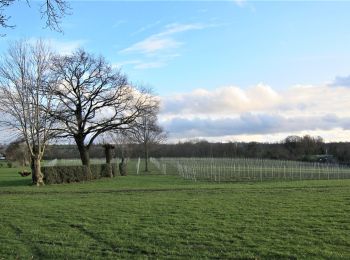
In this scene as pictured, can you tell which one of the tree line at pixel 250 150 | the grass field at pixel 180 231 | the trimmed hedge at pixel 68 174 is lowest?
the grass field at pixel 180 231

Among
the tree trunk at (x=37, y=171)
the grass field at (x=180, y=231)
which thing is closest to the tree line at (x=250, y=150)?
the tree trunk at (x=37, y=171)

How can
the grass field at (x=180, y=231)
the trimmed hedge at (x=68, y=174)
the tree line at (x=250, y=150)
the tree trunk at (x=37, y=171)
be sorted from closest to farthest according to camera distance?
the grass field at (x=180, y=231) → the tree trunk at (x=37, y=171) → the trimmed hedge at (x=68, y=174) → the tree line at (x=250, y=150)

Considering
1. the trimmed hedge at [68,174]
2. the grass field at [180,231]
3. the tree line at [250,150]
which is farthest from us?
the tree line at [250,150]

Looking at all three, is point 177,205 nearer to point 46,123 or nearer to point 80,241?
point 80,241

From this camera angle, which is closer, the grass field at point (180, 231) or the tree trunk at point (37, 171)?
the grass field at point (180, 231)

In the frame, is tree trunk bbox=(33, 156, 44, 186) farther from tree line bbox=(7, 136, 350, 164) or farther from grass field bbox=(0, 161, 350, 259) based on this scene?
tree line bbox=(7, 136, 350, 164)

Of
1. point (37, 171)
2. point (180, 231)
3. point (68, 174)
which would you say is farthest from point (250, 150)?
point (180, 231)

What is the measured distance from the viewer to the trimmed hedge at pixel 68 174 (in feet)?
119

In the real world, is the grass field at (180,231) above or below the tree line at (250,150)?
below

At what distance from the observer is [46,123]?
3994 cm

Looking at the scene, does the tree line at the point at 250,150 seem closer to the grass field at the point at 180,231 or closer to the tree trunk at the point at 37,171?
the tree trunk at the point at 37,171

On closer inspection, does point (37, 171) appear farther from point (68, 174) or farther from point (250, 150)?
point (250, 150)

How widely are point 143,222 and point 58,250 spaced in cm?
366

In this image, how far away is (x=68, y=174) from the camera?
126ft
